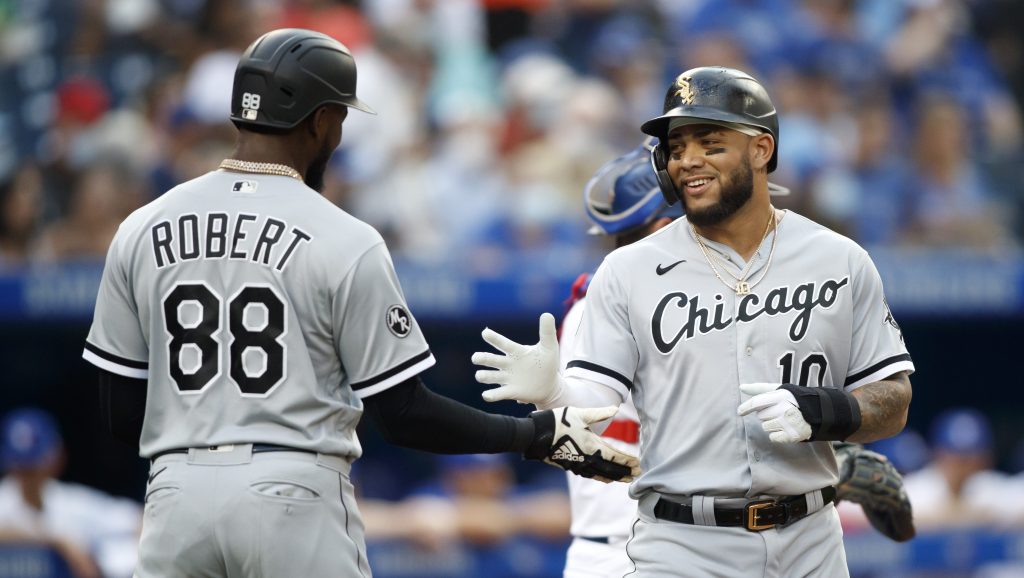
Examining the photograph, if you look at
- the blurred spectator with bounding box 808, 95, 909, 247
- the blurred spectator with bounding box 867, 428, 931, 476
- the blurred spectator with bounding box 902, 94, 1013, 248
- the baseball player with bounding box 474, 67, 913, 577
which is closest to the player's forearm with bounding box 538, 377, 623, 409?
the baseball player with bounding box 474, 67, 913, 577

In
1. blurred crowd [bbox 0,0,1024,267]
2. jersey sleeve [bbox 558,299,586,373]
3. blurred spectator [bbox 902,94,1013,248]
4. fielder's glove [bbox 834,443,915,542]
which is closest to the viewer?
fielder's glove [bbox 834,443,915,542]

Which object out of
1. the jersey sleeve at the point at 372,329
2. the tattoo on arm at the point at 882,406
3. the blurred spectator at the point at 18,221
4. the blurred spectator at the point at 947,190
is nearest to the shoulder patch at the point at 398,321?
the jersey sleeve at the point at 372,329

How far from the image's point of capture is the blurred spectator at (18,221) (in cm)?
745

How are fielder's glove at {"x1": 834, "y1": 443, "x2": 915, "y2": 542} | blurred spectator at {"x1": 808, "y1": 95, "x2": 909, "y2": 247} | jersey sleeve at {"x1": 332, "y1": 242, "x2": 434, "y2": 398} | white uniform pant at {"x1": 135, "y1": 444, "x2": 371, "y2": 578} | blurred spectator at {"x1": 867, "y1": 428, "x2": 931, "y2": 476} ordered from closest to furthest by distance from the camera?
white uniform pant at {"x1": 135, "y1": 444, "x2": 371, "y2": 578}
jersey sleeve at {"x1": 332, "y1": 242, "x2": 434, "y2": 398}
fielder's glove at {"x1": 834, "y1": 443, "x2": 915, "y2": 542}
blurred spectator at {"x1": 867, "y1": 428, "x2": 931, "y2": 476}
blurred spectator at {"x1": 808, "y1": 95, "x2": 909, "y2": 247}

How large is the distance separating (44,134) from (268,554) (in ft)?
17.9

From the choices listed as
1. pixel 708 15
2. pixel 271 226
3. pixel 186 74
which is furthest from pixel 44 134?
pixel 271 226

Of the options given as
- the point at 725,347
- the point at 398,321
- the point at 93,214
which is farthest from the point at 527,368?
the point at 93,214

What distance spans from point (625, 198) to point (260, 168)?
130 centimetres

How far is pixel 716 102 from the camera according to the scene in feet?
11.8

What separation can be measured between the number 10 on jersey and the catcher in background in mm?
1079

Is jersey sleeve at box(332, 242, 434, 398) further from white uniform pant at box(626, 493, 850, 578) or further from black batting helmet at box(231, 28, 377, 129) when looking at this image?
white uniform pant at box(626, 493, 850, 578)

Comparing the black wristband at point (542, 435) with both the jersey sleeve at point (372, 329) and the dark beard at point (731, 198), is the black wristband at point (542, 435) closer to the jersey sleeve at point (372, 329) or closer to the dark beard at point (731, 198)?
the jersey sleeve at point (372, 329)

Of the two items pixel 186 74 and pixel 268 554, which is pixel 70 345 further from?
pixel 268 554

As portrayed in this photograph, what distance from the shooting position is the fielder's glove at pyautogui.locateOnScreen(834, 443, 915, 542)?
168 inches
